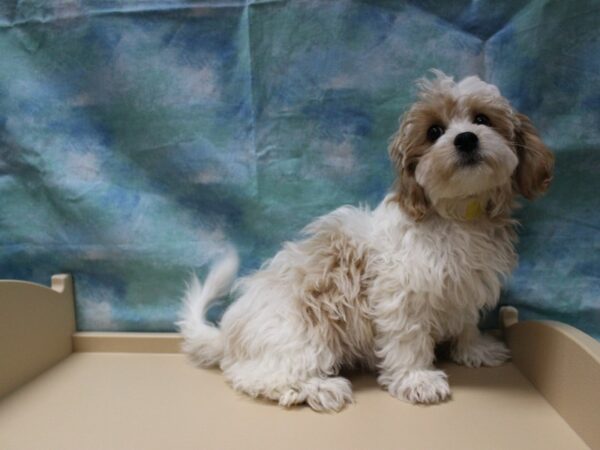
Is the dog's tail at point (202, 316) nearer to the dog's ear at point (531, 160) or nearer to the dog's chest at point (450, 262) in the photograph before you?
the dog's chest at point (450, 262)

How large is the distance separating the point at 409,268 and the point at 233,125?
0.74m

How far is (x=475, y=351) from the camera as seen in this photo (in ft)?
5.01

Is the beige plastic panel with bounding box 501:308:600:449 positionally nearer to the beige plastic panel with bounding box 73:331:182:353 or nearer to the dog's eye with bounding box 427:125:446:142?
the dog's eye with bounding box 427:125:446:142

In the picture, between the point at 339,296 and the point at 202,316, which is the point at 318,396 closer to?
the point at 339,296

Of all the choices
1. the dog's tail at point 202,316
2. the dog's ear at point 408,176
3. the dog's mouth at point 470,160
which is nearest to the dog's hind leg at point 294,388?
the dog's tail at point 202,316

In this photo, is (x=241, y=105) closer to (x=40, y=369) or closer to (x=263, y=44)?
(x=263, y=44)

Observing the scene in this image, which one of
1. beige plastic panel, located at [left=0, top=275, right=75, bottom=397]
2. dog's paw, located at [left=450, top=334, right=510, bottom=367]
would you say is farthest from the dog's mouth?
beige plastic panel, located at [left=0, top=275, right=75, bottom=397]

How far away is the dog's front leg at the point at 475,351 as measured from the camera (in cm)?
152

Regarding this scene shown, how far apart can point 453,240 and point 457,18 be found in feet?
2.25

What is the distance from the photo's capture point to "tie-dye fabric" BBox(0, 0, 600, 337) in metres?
1.52

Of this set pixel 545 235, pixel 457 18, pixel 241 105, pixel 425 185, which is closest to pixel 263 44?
pixel 241 105

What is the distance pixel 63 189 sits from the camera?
175cm

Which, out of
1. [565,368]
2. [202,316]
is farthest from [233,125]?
[565,368]

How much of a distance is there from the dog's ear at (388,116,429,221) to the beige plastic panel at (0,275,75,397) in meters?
1.18
